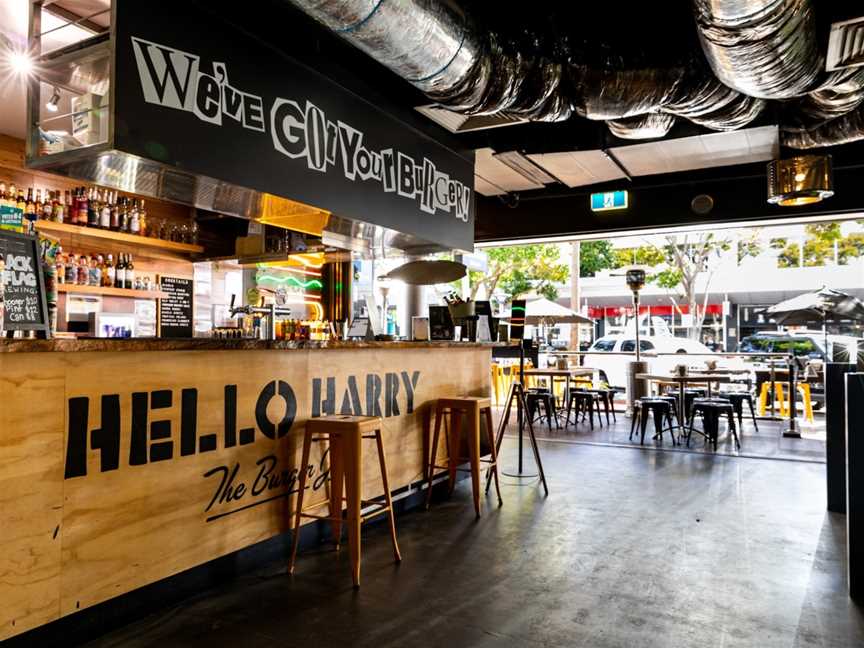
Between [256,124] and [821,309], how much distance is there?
27.0 ft

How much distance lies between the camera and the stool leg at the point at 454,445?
14.8 feet

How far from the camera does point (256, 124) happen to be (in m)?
3.42

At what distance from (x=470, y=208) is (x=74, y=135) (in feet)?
11.7

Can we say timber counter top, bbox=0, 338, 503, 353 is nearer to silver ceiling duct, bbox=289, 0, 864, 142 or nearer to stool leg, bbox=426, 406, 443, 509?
stool leg, bbox=426, 406, 443, 509

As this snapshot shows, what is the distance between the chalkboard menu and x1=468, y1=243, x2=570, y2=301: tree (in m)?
10.8

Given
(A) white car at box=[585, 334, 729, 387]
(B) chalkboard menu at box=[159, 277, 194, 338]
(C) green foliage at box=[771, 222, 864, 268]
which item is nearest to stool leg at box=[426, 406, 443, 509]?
(B) chalkboard menu at box=[159, 277, 194, 338]

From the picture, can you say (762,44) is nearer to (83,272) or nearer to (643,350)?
(83,272)

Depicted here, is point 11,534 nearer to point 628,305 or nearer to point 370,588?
point 370,588


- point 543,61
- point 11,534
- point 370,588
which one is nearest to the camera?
point 11,534

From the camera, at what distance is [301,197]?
3.78 metres

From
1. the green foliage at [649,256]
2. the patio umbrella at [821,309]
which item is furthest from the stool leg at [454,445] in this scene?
the green foliage at [649,256]

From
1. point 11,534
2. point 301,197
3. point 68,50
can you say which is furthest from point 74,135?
point 11,534

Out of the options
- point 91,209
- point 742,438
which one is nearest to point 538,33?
point 91,209

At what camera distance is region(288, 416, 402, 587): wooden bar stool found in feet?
→ 9.71
